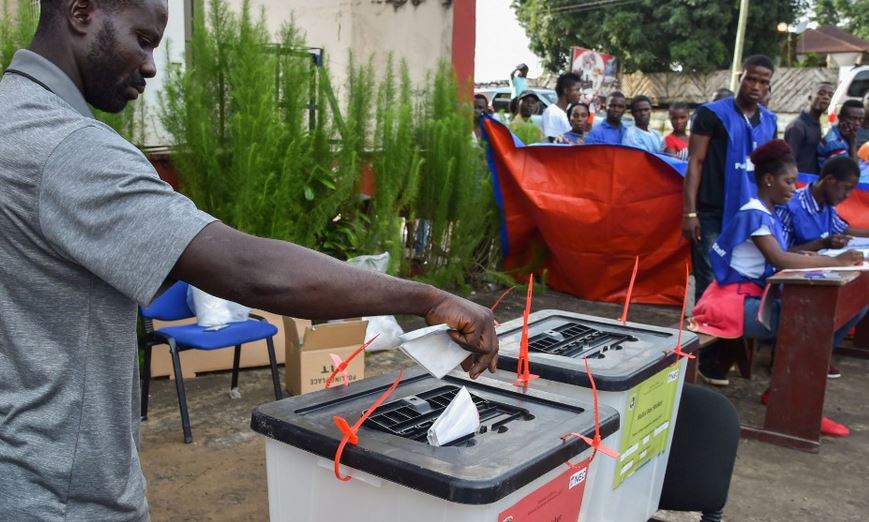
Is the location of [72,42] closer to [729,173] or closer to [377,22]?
[729,173]

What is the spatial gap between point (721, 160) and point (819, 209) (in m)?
0.71

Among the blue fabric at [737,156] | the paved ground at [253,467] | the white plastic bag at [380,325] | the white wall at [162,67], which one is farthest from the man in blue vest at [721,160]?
the white wall at [162,67]

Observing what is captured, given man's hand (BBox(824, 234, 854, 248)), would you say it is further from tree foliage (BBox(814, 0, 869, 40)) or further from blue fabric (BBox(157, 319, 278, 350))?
tree foliage (BBox(814, 0, 869, 40))

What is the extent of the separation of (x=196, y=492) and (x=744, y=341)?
3.29 m

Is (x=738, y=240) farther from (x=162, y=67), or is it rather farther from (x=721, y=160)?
(x=162, y=67)

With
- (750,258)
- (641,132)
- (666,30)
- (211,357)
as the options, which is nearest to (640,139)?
(641,132)

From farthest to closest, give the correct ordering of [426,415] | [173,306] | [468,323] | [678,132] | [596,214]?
[678,132] → [596,214] → [173,306] → [426,415] → [468,323]

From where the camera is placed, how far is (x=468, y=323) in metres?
1.19

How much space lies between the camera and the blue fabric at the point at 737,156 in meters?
4.76

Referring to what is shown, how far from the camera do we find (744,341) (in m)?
4.66

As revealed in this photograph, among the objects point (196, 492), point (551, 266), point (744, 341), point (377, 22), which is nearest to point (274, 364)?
point (196, 492)

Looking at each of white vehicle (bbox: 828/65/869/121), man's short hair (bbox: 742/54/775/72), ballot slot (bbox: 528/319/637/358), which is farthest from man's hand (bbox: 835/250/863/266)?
white vehicle (bbox: 828/65/869/121)

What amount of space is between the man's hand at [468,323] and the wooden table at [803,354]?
296cm

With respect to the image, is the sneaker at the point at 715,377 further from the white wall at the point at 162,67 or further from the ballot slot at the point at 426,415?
the white wall at the point at 162,67
